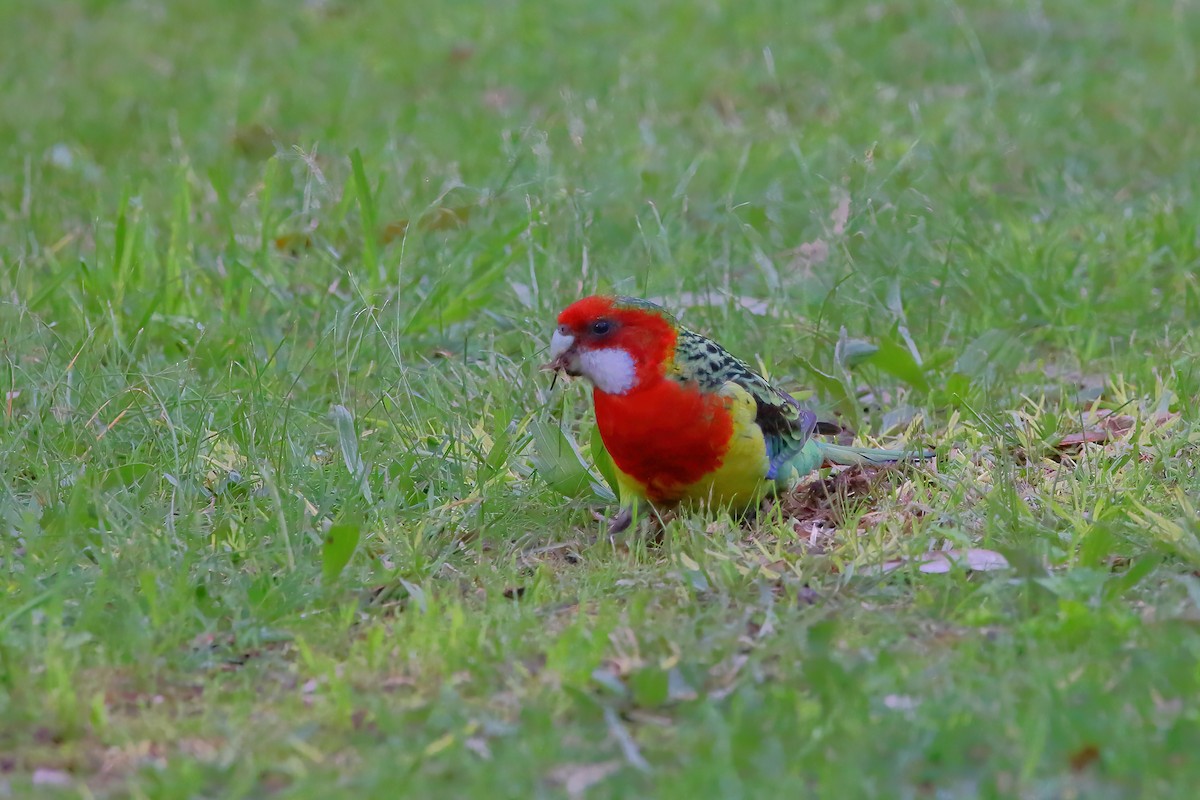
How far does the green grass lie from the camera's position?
259 cm

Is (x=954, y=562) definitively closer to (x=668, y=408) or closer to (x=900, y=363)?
(x=668, y=408)

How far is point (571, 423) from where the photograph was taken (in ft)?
13.8

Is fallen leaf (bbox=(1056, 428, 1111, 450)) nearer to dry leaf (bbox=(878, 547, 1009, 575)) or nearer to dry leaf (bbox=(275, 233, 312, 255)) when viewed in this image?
dry leaf (bbox=(878, 547, 1009, 575))

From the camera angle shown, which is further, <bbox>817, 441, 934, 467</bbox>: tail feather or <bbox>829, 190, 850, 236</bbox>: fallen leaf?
<bbox>829, 190, 850, 236</bbox>: fallen leaf

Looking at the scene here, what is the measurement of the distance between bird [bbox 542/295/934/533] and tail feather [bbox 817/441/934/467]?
26cm

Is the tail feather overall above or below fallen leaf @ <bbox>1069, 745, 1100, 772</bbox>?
below

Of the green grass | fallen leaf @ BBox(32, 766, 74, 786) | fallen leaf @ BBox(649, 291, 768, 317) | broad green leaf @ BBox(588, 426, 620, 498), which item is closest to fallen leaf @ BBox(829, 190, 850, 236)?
the green grass

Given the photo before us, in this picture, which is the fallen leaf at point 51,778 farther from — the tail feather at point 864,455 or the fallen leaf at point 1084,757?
the tail feather at point 864,455

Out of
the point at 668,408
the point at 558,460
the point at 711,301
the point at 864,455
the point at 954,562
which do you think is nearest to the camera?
the point at 954,562

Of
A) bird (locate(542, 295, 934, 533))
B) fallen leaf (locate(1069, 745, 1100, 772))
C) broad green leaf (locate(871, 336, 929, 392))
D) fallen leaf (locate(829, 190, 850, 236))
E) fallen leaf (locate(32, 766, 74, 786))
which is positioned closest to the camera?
fallen leaf (locate(1069, 745, 1100, 772))

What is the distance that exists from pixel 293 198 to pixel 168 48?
3121 millimetres

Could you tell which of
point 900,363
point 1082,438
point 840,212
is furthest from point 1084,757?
point 840,212

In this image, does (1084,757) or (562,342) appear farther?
(562,342)

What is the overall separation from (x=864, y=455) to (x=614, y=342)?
0.80 meters
